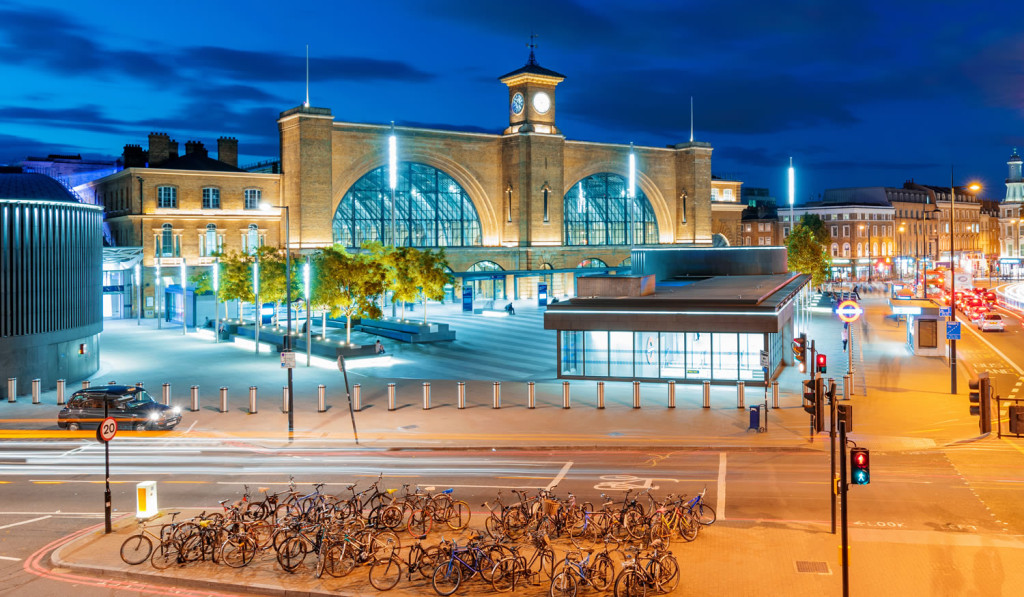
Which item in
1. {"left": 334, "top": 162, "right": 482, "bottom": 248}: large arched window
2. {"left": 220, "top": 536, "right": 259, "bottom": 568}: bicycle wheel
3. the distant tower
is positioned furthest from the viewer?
the distant tower

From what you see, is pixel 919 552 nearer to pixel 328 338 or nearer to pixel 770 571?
pixel 770 571

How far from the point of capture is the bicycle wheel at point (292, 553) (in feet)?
51.1

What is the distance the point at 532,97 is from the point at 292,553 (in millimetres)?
81573

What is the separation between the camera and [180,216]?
237 ft

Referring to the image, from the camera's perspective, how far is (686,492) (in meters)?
20.7

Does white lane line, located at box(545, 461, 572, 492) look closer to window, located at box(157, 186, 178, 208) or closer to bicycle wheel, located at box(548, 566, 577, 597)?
bicycle wheel, located at box(548, 566, 577, 597)

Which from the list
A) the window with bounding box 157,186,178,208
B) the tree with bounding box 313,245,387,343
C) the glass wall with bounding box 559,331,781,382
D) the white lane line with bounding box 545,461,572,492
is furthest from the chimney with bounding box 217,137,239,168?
the white lane line with bounding box 545,461,572,492

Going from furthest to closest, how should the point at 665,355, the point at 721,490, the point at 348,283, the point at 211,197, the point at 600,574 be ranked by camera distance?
the point at 211,197 → the point at 348,283 → the point at 665,355 → the point at 721,490 → the point at 600,574

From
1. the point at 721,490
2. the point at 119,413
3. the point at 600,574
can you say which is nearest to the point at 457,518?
the point at 600,574

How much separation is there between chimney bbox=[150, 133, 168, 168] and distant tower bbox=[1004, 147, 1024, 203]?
168m

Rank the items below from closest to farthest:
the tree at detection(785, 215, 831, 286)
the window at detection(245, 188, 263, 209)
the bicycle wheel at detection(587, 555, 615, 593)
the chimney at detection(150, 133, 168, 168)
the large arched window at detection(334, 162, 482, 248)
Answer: the bicycle wheel at detection(587, 555, 615, 593) < the window at detection(245, 188, 263, 209) < the chimney at detection(150, 133, 168, 168) < the large arched window at detection(334, 162, 482, 248) < the tree at detection(785, 215, 831, 286)

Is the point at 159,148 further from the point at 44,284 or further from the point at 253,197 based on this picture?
the point at 44,284

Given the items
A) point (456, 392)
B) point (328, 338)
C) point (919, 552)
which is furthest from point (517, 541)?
point (328, 338)

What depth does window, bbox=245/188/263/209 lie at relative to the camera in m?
76.8
